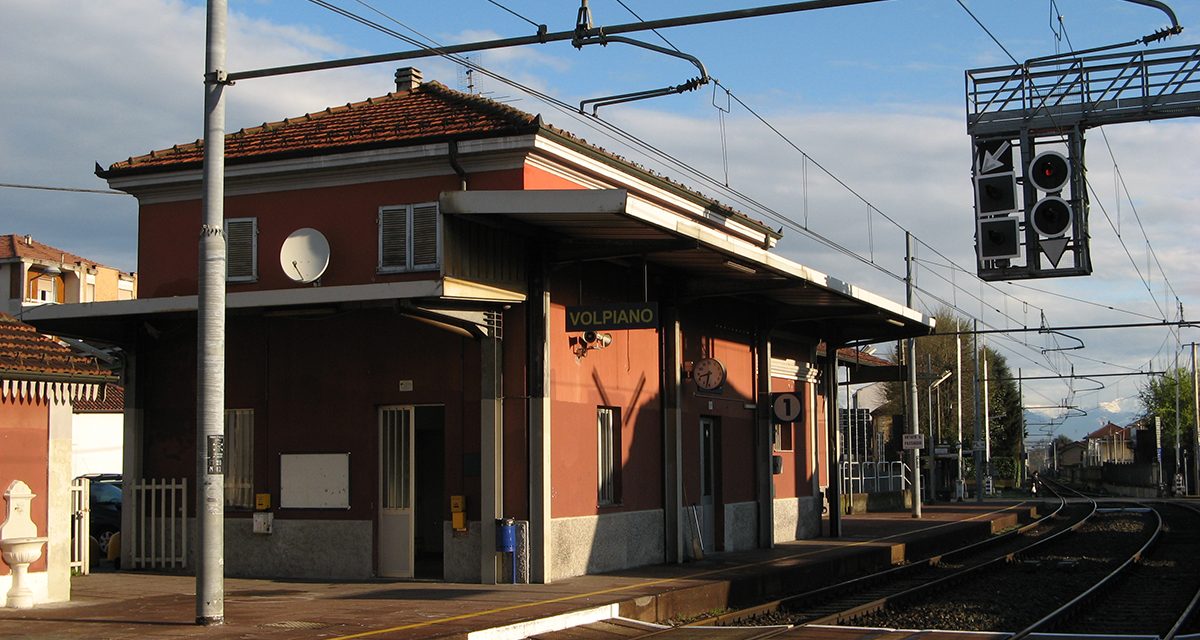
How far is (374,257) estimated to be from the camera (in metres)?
17.2

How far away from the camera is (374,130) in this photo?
18.0 metres

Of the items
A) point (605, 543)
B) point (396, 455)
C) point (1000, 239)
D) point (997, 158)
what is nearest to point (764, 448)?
point (605, 543)

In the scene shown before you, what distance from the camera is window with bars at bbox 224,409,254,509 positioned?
18234mm

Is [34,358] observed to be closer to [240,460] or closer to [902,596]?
[240,460]

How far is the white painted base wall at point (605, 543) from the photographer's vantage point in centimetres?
1688

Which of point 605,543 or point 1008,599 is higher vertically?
point 605,543

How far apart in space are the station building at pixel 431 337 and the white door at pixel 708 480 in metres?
0.81

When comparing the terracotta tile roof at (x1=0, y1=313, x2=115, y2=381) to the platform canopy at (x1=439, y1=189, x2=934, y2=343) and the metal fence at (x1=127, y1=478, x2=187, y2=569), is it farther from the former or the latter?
the platform canopy at (x1=439, y1=189, x2=934, y2=343)

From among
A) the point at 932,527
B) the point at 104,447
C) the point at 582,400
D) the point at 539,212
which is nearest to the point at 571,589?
the point at 582,400

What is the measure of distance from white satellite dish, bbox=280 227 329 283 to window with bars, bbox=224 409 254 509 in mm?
2644

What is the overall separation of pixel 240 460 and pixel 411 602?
5.09 metres

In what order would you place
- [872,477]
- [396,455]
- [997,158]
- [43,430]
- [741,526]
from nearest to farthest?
[43,430]
[396,455]
[997,158]
[741,526]
[872,477]

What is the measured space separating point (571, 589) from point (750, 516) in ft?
26.3

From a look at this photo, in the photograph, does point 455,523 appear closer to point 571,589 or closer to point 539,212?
point 571,589
